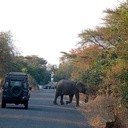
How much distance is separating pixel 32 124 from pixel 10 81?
14.0 metres

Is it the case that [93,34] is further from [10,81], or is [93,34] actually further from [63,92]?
[10,81]

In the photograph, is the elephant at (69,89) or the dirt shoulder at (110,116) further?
the elephant at (69,89)

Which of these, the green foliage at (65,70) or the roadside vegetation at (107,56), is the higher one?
the green foliage at (65,70)

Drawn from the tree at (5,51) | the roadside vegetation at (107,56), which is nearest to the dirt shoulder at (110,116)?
the roadside vegetation at (107,56)

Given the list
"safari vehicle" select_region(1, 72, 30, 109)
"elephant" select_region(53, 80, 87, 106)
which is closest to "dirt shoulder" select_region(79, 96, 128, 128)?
"safari vehicle" select_region(1, 72, 30, 109)

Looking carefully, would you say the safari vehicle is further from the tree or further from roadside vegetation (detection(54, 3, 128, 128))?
the tree

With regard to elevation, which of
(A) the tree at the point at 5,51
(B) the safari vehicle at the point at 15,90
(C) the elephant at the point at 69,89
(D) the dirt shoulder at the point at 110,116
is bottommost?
(D) the dirt shoulder at the point at 110,116

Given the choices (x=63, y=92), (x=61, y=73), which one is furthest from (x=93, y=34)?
(x=61, y=73)

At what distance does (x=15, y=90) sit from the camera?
39.6 metres

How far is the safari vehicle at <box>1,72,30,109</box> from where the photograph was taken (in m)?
39.4

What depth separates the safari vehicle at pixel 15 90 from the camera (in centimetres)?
3944

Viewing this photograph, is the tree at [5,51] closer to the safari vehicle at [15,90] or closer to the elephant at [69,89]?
the elephant at [69,89]

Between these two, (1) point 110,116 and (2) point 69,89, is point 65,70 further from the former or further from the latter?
(1) point 110,116

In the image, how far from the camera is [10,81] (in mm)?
39875
